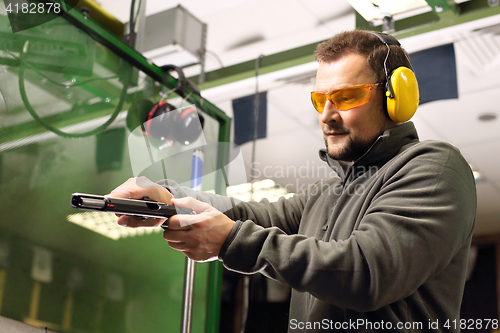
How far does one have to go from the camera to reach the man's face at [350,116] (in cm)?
127

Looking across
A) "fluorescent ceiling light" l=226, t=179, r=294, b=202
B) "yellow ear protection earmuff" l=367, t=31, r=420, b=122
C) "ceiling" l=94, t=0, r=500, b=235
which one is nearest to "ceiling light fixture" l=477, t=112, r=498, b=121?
"ceiling" l=94, t=0, r=500, b=235

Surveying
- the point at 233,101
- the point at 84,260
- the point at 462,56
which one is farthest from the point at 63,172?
the point at 462,56

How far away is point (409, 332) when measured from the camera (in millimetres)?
990

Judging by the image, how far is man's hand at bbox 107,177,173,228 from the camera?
103 cm

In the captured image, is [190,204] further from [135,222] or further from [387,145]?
[387,145]

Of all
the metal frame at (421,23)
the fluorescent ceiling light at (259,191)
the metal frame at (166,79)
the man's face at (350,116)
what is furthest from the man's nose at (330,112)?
the metal frame at (421,23)

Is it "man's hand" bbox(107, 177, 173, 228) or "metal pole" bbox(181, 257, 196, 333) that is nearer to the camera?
"man's hand" bbox(107, 177, 173, 228)

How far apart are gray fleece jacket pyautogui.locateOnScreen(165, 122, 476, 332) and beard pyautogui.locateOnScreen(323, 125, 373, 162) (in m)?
0.10

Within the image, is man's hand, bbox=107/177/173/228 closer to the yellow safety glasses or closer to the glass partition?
the glass partition

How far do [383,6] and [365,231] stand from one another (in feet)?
5.23

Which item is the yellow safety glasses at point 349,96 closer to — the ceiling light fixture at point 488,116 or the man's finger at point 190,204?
the man's finger at point 190,204

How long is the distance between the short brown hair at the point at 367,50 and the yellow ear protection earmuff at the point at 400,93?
2 cm

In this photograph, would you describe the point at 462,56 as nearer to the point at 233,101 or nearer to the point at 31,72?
the point at 233,101

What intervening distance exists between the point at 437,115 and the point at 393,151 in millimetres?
3130
